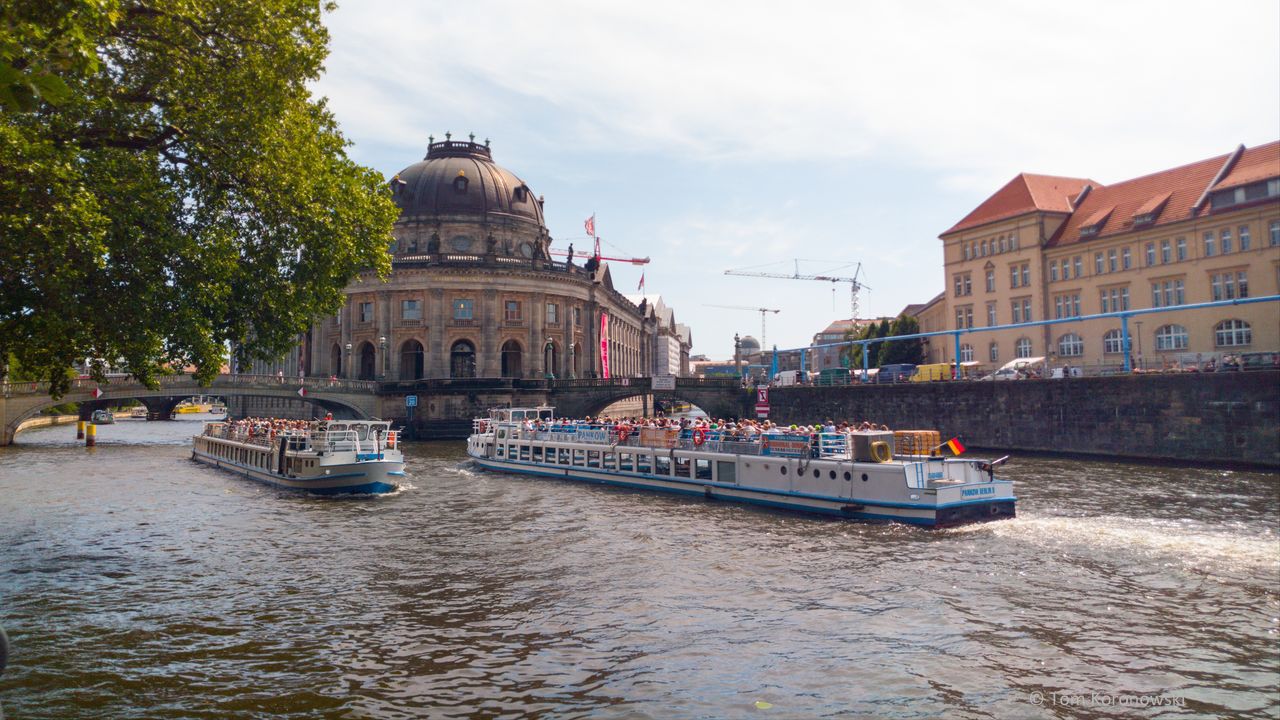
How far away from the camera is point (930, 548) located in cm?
2256

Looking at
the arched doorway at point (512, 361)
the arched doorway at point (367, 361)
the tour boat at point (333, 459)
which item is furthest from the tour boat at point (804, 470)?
the arched doorway at point (367, 361)

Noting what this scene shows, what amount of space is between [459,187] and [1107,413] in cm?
6767

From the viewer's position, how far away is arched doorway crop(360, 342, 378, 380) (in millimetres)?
85750

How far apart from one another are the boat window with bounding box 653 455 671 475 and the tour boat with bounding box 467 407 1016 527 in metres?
0.05

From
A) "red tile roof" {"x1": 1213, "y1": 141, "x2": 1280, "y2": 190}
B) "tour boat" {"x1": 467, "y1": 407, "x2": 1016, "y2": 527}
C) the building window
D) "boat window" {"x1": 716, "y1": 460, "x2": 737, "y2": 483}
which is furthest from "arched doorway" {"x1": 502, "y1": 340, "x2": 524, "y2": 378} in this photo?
"red tile roof" {"x1": 1213, "y1": 141, "x2": 1280, "y2": 190}

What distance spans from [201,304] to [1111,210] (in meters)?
64.8

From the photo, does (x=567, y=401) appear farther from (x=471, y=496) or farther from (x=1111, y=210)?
(x=1111, y=210)

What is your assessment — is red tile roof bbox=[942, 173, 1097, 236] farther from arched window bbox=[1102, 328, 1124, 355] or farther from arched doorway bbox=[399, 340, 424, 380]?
arched doorway bbox=[399, 340, 424, 380]

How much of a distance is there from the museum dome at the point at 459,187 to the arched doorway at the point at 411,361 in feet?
45.9

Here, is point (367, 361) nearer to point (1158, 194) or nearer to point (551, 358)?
point (551, 358)

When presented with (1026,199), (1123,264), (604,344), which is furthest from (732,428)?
(604,344)

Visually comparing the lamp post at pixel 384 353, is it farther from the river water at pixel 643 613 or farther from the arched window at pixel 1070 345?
the arched window at pixel 1070 345

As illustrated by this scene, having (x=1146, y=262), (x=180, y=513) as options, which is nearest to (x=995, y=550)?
(x=180, y=513)

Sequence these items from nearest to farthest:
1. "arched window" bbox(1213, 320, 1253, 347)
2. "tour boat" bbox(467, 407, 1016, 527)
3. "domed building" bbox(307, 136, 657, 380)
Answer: "tour boat" bbox(467, 407, 1016, 527)
"arched window" bbox(1213, 320, 1253, 347)
"domed building" bbox(307, 136, 657, 380)
